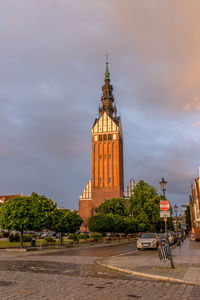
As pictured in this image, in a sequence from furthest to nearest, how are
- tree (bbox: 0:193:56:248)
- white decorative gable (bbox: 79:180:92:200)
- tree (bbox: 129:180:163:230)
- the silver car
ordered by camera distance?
white decorative gable (bbox: 79:180:92:200) < tree (bbox: 129:180:163:230) < tree (bbox: 0:193:56:248) < the silver car

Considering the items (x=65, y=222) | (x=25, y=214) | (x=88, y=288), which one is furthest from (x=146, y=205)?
(x=88, y=288)

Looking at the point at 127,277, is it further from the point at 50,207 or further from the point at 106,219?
the point at 106,219

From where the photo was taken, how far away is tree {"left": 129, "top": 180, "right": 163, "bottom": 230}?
5391 centimetres

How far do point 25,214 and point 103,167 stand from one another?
216ft

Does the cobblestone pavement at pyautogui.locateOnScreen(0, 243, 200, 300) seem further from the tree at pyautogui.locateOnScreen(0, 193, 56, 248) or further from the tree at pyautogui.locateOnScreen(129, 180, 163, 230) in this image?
the tree at pyautogui.locateOnScreen(129, 180, 163, 230)

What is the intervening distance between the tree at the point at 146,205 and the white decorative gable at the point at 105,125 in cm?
3792

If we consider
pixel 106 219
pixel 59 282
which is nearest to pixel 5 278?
pixel 59 282

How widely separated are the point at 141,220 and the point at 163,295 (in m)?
48.6

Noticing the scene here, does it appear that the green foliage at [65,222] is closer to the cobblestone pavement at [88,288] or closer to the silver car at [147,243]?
the silver car at [147,243]

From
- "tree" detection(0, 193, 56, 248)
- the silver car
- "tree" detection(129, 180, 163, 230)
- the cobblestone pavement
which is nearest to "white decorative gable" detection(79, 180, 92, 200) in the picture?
"tree" detection(129, 180, 163, 230)

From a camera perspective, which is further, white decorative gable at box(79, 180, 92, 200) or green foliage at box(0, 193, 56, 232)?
white decorative gable at box(79, 180, 92, 200)

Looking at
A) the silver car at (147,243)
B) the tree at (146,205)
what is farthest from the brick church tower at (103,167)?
the silver car at (147,243)

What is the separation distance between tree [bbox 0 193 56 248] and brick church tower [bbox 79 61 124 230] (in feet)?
201

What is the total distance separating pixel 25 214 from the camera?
26.0m
